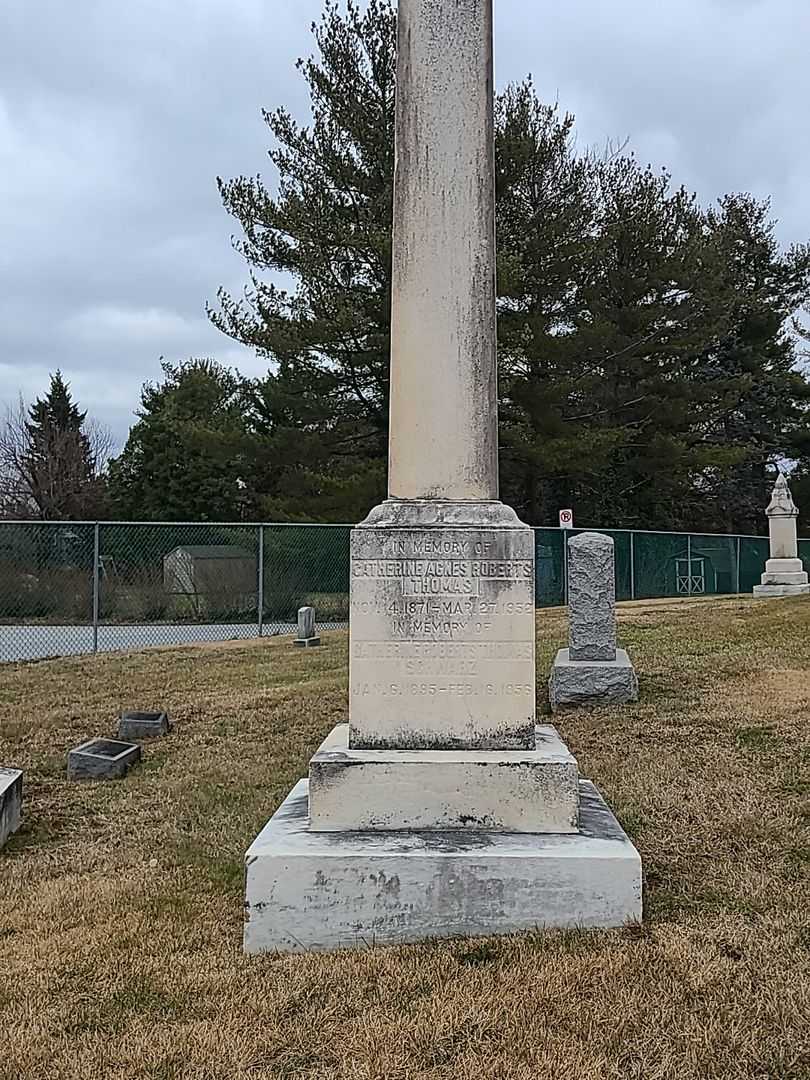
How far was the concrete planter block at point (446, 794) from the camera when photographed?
395cm

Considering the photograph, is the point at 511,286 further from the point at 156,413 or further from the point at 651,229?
the point at 156,413

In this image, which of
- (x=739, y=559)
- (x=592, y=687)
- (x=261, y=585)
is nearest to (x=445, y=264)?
(x=592, y=687)

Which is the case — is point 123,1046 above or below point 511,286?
below

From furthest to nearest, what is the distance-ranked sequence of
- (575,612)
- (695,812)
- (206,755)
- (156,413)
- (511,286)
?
(156,413)
(511,286)
(575,612)
(206,755)
(695,812)

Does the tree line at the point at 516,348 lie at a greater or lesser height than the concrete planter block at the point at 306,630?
greater

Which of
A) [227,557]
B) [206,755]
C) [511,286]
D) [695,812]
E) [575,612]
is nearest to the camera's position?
[695,812]

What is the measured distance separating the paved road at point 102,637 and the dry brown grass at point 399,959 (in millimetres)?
7994

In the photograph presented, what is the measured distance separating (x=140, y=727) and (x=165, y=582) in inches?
357

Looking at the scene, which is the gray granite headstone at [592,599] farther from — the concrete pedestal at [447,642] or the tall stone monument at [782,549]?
the tall stone monument at [782,549]

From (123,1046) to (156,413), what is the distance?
35.9 metres

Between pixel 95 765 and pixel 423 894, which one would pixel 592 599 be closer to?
pixel 95 765

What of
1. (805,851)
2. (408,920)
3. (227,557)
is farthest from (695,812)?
(227,557)

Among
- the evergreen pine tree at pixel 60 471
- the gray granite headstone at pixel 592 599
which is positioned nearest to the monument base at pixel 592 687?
the gray granite headstone at pixel 592 599

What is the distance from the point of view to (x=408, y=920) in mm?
3633
